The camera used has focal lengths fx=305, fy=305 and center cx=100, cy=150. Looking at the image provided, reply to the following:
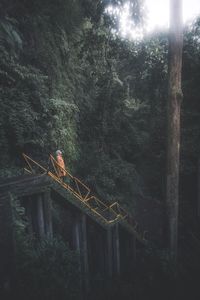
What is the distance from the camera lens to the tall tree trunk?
1095cm

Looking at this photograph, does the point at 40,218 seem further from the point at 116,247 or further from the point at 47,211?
the point at 116,247

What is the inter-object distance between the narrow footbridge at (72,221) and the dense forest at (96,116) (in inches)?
28.9

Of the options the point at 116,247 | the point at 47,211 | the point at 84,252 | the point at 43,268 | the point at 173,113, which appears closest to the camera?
the point at 43,268

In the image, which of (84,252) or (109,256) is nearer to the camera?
(84,252)

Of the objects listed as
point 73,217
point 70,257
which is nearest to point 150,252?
point 73,217

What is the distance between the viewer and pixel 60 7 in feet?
49.9

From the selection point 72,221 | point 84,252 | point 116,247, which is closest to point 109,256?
point 116,247

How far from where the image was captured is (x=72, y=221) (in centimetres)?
1180

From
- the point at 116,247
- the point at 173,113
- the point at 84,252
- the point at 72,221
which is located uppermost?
the point at 173,113

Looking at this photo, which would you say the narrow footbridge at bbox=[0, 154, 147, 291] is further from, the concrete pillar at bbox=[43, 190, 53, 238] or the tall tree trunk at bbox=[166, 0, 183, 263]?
the tall tree trunk at bbox=[166, 0, 183, 263]

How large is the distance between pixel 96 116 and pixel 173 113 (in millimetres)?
10815

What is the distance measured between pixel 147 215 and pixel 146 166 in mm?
3706

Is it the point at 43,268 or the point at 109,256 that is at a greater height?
the point at 43,268

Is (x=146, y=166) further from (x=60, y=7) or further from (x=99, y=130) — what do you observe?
(x=60, y=7)
